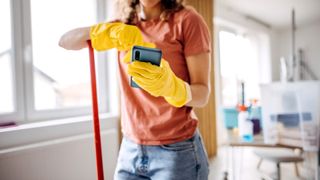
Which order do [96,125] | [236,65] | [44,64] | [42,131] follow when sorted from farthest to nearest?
[236,65], [44,64], [42,131], [96,125]

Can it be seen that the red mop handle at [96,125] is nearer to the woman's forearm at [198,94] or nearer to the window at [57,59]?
the woman's forearm at [198,94]

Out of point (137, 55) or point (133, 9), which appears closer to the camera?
point (137, 55)

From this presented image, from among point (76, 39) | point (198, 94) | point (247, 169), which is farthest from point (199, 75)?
point (247, 169)

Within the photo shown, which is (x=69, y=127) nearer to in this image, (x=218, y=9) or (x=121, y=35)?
(x=121, y=35)

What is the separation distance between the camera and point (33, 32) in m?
1.36

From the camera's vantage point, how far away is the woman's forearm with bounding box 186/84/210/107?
0.66m

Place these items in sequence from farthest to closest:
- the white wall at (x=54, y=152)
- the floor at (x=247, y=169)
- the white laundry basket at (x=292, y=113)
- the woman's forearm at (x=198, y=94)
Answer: the floor at (x=247, y=169), the white laundry basket at (x=292, y=113), the white wall at (x=54, y=152), the woman's forearm at (x=198, y=94)

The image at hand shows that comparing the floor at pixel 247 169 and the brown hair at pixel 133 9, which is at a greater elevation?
the brown hair at pixel 133 9

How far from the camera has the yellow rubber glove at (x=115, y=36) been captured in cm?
66

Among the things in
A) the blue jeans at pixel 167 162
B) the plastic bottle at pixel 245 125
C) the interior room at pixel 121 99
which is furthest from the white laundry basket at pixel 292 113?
the blue jeans at pixel 167 162

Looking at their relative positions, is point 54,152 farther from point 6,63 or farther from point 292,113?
point 292,113

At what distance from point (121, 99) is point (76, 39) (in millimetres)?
252

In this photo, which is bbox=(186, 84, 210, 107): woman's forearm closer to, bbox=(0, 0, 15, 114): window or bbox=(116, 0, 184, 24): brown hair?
bbox=(116, 0, 184, 24): brown hair

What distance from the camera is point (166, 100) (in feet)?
2.26
